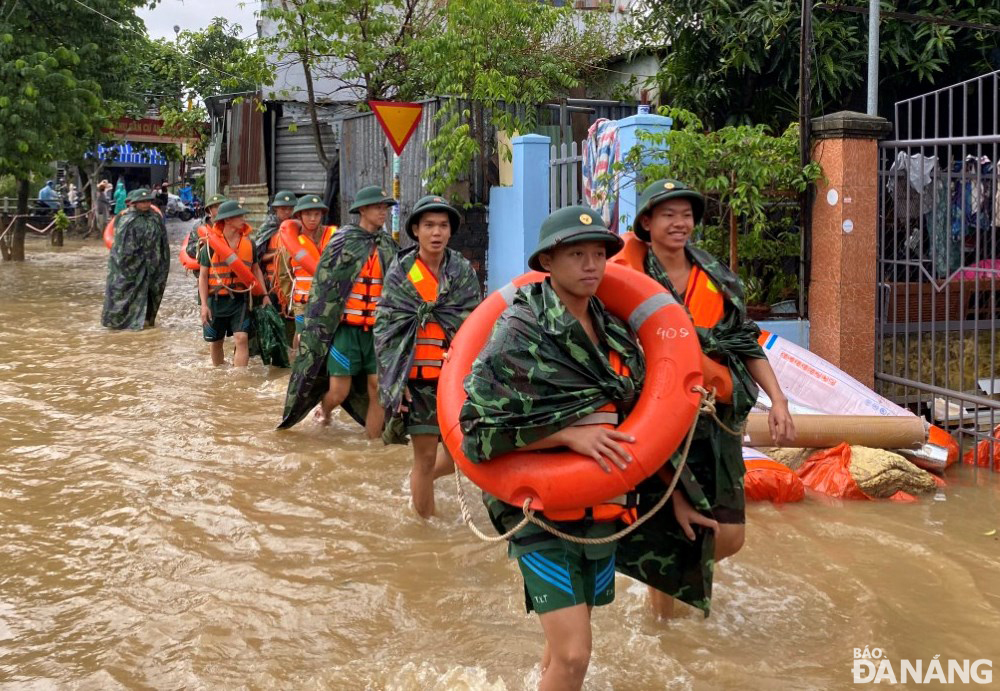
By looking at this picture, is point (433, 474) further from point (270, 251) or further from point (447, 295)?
point (270, 251)

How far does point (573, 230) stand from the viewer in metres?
3.36

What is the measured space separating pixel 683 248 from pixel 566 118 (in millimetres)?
8629

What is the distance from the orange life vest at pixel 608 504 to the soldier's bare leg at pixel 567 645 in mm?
283

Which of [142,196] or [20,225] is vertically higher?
[20,225]

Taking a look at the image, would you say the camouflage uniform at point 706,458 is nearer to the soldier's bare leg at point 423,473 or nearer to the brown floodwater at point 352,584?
the brown floodwater at point 352,584

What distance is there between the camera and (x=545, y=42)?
48.8ft

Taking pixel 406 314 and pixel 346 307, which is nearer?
pixel 406 314

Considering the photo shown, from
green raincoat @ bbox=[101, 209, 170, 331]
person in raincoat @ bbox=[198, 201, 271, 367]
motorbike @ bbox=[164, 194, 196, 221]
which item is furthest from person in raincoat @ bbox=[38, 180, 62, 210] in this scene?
person in raincoat @ bbox=[198, 201, 271, 367]

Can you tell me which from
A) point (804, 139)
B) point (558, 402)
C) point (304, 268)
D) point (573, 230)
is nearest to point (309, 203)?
point (304, 268)

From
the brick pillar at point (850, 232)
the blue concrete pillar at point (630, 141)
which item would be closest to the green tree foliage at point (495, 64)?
the blue concrete pillar at point (630, 141)

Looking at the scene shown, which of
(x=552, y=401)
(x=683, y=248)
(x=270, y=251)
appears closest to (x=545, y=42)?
(x=270, y=251)

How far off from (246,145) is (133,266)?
7.05 meters

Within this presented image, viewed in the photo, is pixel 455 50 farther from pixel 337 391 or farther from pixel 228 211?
pixel 337 391

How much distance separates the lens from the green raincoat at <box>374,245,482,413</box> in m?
5.77
